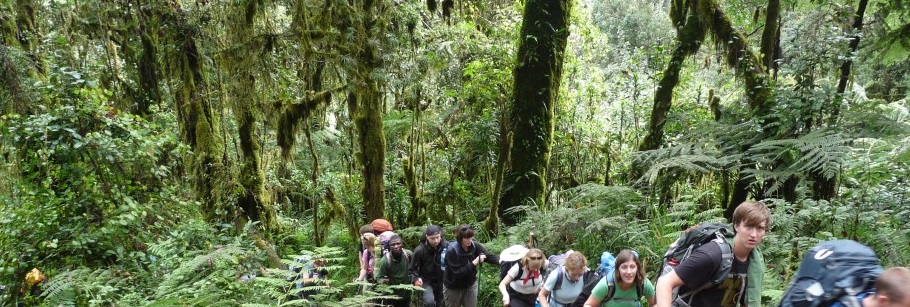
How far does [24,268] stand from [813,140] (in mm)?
9172

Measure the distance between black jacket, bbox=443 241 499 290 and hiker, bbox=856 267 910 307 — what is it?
4.51 m

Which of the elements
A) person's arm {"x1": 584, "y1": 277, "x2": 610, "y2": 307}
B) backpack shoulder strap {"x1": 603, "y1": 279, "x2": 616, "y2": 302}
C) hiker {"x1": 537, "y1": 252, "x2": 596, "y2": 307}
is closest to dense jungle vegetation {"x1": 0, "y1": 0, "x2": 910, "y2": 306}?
hiker {"x1": 537, "y1": 252, "x2": 596, "y2": 307}

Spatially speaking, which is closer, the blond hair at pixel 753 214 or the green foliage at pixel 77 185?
the blond hair at pixel 753 214

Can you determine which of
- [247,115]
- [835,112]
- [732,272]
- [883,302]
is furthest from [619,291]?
[247,115]

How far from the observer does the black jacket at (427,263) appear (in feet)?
21.9

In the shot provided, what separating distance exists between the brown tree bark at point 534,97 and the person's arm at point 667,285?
6161 millimetres

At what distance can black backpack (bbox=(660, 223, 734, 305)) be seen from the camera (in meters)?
3.14

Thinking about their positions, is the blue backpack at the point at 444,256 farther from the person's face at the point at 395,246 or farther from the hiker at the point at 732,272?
the hiker at the point at 732,272

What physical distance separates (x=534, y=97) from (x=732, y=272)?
248 inches

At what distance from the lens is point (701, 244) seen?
10.5ft

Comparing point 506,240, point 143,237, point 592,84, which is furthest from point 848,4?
point 143,237

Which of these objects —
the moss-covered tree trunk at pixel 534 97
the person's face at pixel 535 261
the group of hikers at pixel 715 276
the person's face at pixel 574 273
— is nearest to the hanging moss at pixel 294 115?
the moss-covered tree trunk at pixel 534 97

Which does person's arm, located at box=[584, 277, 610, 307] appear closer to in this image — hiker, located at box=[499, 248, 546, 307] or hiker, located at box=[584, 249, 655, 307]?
hiker, located at box=[584, 249, 655, 307]

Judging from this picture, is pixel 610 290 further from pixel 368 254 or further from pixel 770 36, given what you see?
pixel 770 36
